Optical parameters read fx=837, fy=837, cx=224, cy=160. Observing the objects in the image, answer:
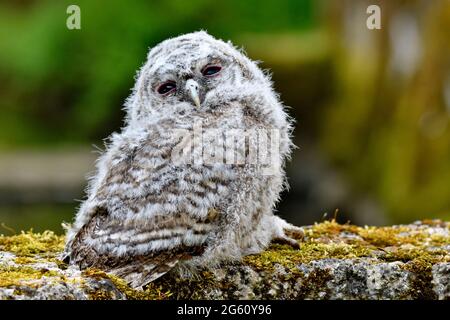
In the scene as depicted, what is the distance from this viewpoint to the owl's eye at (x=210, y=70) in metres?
5.08

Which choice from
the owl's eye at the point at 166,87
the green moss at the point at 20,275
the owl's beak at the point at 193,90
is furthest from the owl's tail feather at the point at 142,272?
the owl's eye at the point at 166,87

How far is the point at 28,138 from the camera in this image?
50.1 feet

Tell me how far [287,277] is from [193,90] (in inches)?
47.6

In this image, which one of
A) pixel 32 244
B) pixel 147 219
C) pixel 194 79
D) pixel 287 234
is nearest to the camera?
pixel 147 219

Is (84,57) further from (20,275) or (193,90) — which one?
(20,275)

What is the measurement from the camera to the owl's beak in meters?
4.86

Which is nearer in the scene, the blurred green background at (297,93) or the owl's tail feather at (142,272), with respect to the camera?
the owl's tail feather at (142,272)

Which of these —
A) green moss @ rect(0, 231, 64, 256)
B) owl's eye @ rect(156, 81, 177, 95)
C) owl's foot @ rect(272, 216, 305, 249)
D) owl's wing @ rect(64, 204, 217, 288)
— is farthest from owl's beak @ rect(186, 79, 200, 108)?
green moss @ rect(0, 231, 64, 256)

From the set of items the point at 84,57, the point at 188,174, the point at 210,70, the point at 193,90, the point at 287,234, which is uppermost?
the point at 84,57

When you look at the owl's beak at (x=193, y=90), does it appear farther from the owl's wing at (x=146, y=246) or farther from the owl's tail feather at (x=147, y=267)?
the owl's tail feather at (x=147, y=267)

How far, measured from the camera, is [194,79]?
4992 mm

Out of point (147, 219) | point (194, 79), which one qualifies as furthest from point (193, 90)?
point (147, 219)
